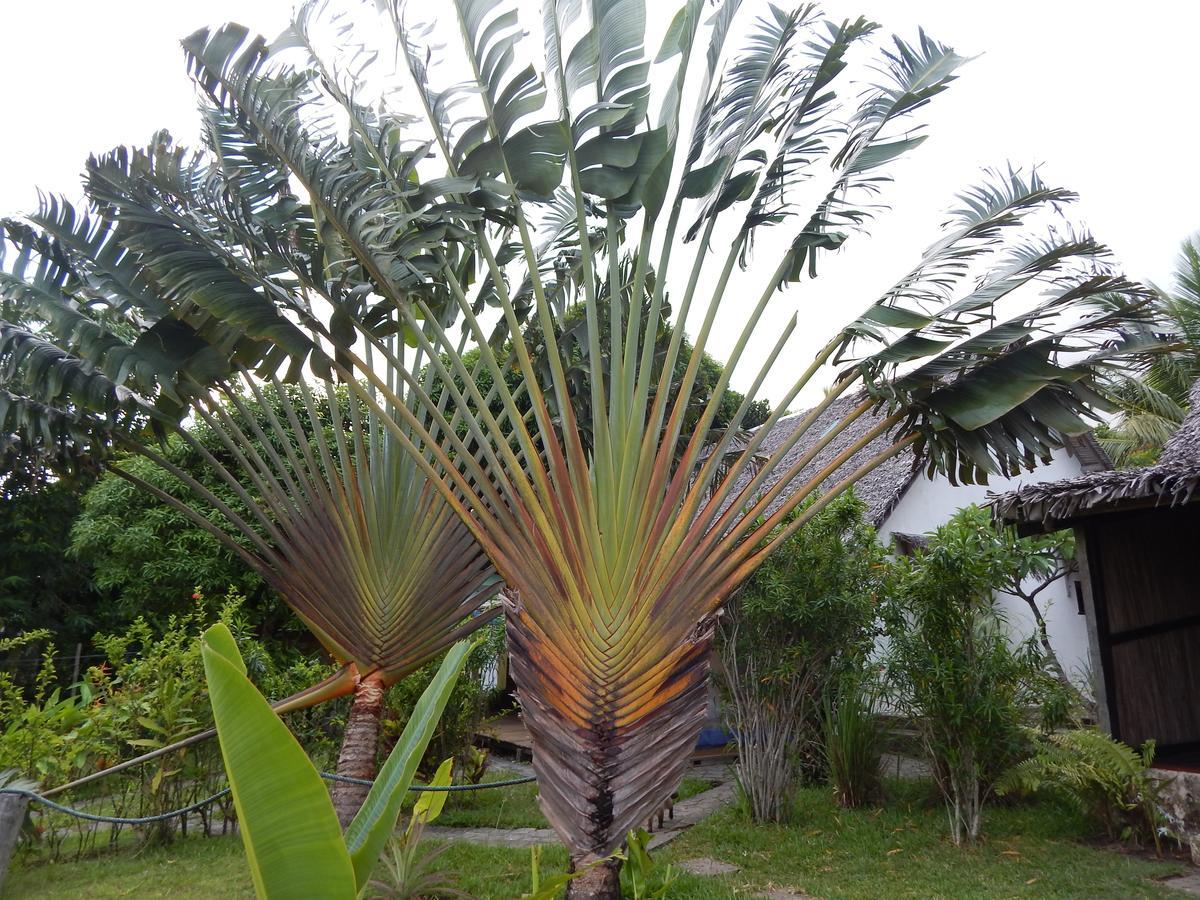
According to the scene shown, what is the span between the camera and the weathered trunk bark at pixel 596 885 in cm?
400

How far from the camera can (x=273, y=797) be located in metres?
1.70

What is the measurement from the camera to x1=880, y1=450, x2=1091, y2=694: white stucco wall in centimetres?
1257

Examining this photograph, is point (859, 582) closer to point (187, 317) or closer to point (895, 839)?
point (895, 839)

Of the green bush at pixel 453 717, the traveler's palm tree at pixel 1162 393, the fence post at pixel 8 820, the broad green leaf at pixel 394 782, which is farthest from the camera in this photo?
the traveler's palm tree at pixel 1162 393

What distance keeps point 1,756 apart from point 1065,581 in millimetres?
13521

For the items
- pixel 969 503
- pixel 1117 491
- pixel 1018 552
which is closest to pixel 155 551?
pixel 1018 552

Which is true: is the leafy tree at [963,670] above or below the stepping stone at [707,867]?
above

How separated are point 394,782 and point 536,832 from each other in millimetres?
5814

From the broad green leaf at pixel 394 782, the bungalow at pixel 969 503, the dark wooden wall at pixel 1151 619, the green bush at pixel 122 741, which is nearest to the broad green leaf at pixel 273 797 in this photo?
the broad green leaf at pixel 394 782

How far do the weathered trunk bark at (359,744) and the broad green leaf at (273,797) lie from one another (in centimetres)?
388

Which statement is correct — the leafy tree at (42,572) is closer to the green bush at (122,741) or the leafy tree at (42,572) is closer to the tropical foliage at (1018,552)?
the green bush at (122,741)

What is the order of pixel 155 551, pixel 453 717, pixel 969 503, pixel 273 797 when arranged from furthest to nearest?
1. pixel 969 503
2. pixel 155 551
3. pixel 453 717
4. pixel 273 797

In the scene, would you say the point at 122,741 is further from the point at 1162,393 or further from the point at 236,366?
the point at 1162,393

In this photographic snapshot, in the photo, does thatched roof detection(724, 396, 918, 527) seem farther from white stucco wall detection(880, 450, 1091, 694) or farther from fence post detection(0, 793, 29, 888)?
fence post detection(0, 793, 29, 888)
